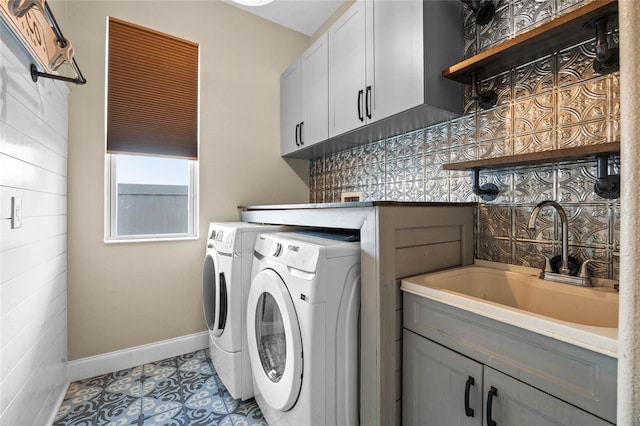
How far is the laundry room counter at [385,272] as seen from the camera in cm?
125

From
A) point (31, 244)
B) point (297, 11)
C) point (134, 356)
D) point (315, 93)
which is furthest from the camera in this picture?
point (297, 11)

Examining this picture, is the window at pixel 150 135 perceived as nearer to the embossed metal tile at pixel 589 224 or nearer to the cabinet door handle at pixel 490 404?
the cabinet door handle at pixel 490 404

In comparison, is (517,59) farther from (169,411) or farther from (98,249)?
(98,249)

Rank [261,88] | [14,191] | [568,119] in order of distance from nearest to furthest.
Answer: [14,191] < [568,119] < [261,88]

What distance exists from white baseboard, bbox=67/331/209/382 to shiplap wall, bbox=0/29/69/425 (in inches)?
5.1

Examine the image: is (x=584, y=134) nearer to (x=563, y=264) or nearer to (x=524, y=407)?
(x=563, y=264)

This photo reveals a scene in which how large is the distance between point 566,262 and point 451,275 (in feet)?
1.47

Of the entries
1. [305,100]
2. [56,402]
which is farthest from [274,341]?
[305,100]

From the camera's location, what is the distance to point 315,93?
90.9 inches

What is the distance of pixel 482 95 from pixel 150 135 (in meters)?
2.27

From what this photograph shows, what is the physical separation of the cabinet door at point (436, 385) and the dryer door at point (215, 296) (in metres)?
1.11

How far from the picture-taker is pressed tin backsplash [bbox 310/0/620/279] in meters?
1.21

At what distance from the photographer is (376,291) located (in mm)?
1247

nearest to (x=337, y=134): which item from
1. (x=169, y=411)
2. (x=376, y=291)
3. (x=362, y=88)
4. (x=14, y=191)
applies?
(x=362, y=88)
